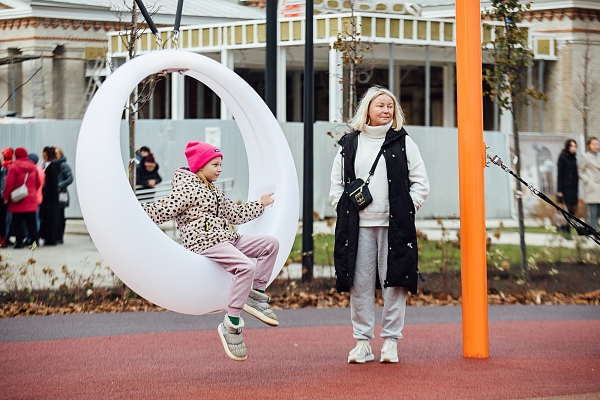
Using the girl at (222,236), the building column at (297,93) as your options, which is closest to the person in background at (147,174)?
the girl at (222,236)

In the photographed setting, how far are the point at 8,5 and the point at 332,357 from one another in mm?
12166

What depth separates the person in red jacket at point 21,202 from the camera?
41.0ft

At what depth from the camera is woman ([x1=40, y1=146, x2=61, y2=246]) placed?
13.9 metres

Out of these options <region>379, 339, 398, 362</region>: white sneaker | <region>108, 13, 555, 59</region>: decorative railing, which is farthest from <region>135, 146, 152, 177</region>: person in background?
<region>379, 339, 398, 362</region>: white sneaker

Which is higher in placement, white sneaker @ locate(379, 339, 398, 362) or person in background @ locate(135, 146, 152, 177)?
person in background @ locate(135, 146, 152, 177)

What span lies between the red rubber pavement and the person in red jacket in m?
4.73

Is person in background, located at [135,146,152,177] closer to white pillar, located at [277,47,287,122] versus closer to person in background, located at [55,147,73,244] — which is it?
person in background, located at [55,147,73,244]

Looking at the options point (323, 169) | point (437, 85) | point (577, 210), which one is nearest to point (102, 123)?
point (577, 210)

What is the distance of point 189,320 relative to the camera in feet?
30.6

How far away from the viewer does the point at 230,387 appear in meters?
6.05

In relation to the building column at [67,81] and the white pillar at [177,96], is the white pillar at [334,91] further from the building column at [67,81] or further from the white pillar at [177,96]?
the building column at [67,81]

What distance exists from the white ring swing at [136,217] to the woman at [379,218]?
26.1 inches

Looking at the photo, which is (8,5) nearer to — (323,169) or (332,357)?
(323,169)

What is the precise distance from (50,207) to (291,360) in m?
7.98
